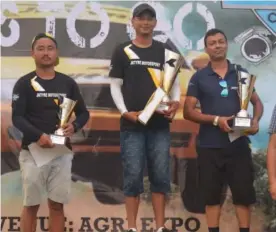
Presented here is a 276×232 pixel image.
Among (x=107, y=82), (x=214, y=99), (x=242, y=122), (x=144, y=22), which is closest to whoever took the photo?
(x=242, y=122)

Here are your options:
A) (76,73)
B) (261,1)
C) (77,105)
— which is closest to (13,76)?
(76,73)

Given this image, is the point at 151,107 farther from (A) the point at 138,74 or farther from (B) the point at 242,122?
(B) the point at 242,122

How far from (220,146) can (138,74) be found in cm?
76

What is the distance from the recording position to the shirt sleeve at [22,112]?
4.02 m

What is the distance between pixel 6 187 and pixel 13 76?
0.91 metres

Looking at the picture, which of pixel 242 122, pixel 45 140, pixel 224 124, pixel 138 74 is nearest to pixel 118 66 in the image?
pixel 138 74

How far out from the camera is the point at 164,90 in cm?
408

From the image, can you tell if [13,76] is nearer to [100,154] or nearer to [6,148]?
[6,148]

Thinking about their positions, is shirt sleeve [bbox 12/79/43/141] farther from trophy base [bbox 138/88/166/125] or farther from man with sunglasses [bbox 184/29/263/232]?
man with sunglasses [bbox 184/29/263/232]

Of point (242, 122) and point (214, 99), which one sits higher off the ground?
point (214, 99)

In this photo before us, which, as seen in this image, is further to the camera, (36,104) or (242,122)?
(36,104)

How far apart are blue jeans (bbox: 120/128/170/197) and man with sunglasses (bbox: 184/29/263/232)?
25cm

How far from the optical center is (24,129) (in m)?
4.03

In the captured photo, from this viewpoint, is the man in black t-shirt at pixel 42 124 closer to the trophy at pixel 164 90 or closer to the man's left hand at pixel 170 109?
the trophy at pixel 164 90
